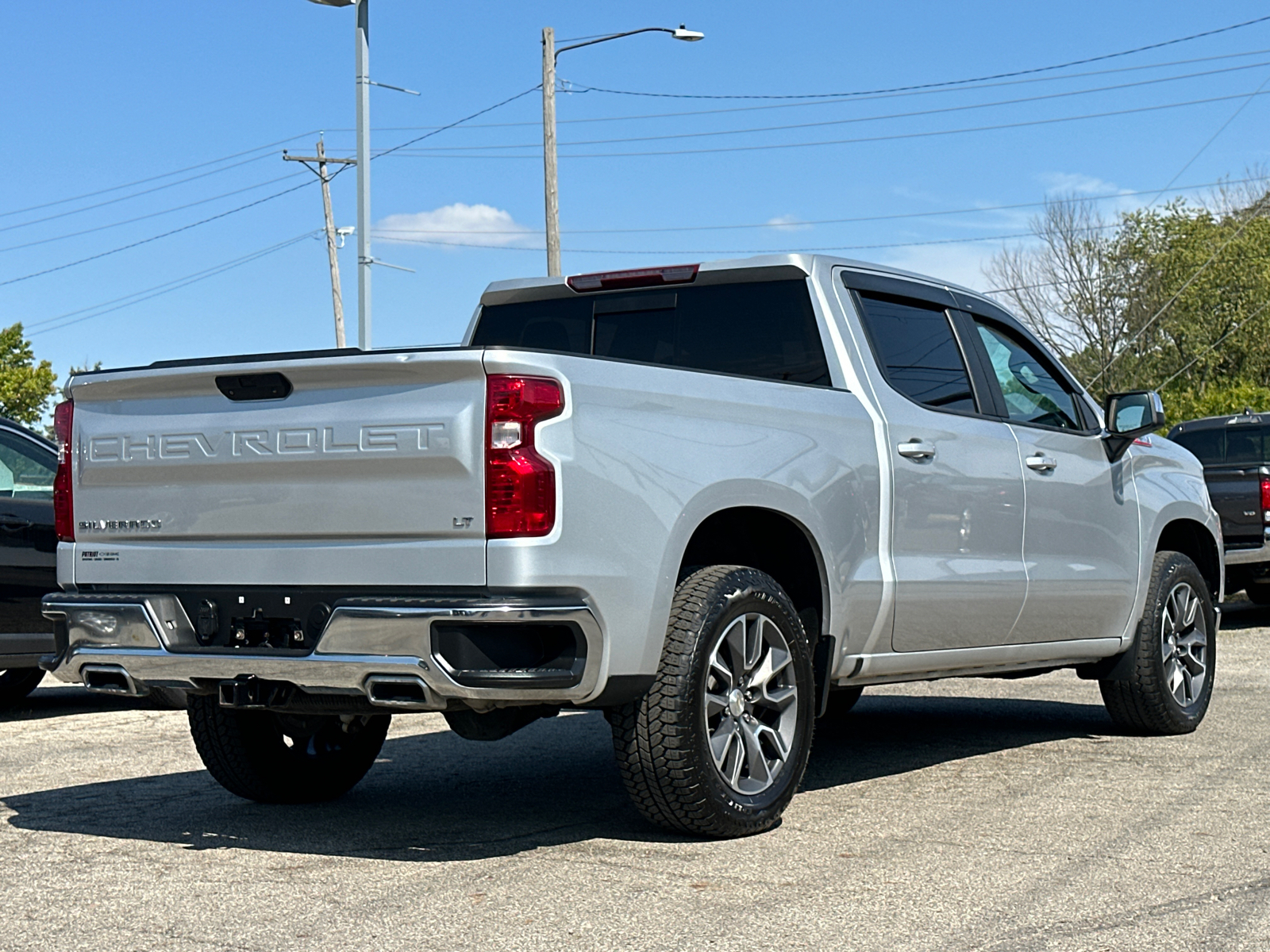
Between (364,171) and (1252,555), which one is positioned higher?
(364,171)

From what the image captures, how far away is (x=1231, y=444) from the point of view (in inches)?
695

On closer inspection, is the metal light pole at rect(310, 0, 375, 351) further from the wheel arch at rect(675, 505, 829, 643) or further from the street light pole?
the wheel arch at rect(675, 505, 829, 643)

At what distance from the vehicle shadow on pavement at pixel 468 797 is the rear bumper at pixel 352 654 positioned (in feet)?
2.19

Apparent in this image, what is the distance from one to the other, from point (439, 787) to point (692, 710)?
6.61 feet

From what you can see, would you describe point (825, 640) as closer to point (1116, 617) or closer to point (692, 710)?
point (692, 710)

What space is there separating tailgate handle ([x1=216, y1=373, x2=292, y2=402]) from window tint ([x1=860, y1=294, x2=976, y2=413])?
246cm

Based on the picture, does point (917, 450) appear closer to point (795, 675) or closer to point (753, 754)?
point (795, 675)

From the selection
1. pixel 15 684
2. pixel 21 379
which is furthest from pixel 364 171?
pixel 21 379

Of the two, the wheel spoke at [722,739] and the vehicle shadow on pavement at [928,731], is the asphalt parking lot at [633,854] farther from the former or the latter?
the wheel spoke at [722,739]

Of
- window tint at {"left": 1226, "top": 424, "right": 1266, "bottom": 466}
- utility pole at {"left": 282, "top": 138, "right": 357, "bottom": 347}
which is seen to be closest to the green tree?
utility pole at {"left": 282, "top": 138, "right": 357, "bottom": 347}

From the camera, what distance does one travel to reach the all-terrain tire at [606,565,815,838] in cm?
524

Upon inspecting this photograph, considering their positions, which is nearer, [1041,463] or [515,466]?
[515,466]

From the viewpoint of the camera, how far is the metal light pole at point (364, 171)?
19.1 metres

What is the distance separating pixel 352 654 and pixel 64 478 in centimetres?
150
